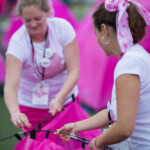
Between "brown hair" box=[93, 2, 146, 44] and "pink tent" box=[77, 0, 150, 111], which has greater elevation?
"brown hair" box=[93, 2, 146, 44]

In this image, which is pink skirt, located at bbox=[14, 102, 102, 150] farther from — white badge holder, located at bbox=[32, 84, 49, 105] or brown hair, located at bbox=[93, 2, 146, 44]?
brown hair, located at bbox=[93, 2, 146, 44]

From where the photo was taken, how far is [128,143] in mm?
1428

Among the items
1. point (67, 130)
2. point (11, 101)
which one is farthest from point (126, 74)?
point (11, 101)

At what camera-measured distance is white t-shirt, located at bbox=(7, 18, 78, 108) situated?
2.10m

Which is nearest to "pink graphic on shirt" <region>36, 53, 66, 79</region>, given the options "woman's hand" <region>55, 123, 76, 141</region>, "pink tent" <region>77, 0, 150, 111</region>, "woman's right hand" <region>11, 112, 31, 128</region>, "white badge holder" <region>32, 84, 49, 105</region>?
"white badge holder" <region>32, 84, 49, 105</region>

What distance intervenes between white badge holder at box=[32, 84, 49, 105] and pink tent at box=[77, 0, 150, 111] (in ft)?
5.56

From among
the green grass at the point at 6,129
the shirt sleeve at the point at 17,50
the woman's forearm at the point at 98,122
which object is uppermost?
the shirt sleeve at the point at 17,50

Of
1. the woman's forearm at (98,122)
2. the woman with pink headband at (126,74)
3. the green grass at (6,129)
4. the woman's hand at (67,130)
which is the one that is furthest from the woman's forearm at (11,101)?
the green grass at (6,129)

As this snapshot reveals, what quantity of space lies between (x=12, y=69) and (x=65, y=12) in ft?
13.1

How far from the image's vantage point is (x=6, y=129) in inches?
151

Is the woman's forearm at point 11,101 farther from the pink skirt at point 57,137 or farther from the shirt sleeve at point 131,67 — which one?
the shirt sleeve at point 131,67

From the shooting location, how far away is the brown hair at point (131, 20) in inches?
53.9

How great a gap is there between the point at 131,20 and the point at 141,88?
1.04 ft

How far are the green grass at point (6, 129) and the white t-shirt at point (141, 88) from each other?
216 centimetres
